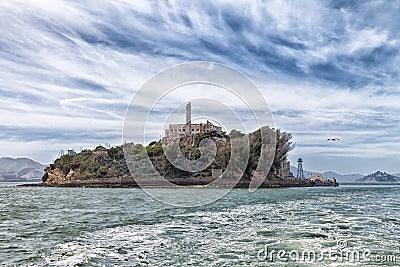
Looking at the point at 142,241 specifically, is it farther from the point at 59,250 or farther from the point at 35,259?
the point at 35,259

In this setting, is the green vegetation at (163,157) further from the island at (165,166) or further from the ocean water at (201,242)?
the ocean water at (201,242)

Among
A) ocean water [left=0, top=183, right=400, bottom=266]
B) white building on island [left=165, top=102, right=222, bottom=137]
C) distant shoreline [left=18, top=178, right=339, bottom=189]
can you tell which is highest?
white building on island [left=165, top=102, right=222, bottom=137]

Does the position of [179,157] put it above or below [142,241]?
above

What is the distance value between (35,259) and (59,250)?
1225 millimetres

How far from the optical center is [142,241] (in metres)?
13.7

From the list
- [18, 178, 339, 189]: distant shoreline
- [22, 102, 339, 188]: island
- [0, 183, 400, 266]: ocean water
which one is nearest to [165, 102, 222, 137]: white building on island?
[22, 102, 339, 188]: island

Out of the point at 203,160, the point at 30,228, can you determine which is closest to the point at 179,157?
the point at 203,160

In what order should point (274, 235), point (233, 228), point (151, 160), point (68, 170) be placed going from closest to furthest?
1. point (274, 235)
2. point (233, 228)
3. point (151, 160)
4. point (68, 170)

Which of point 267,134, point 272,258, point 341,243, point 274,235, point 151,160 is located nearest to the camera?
point 272,258
